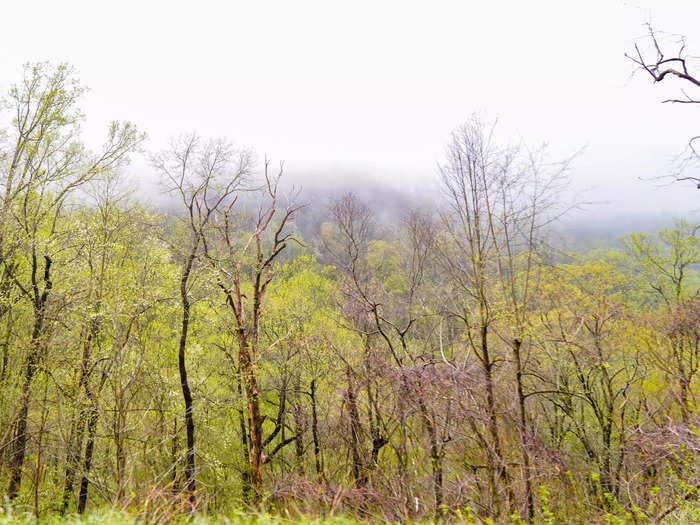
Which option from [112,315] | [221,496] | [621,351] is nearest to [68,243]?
[112,315]

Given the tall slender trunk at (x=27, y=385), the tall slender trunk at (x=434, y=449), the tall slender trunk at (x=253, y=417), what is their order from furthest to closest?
the tall slender trunk at (x=27, y=385) < the tall slender trunk at (x=253, y=417) < the tall slender trunk at (x=434, y=449)

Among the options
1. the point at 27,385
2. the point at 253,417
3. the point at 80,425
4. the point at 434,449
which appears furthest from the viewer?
the point at 80,425

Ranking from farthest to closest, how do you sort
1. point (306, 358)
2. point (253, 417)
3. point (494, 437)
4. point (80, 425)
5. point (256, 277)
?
point (306, 358)
point (256, 277)
point (80, 425)
point (253, 417)
point (494, 437)

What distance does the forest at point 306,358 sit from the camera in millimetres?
7496

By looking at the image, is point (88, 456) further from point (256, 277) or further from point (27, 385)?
point (256, 277)

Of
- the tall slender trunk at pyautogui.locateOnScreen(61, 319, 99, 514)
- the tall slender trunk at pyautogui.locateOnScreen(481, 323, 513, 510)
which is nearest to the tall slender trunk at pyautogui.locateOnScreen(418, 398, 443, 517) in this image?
the tall slender trunk at pyautogui.locateOnScreen(481, 323, 513, 510)

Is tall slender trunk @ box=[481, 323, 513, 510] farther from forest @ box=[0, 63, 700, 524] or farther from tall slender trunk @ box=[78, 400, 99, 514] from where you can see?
tall slender trunk @ box=[78, 400, 99, 514]

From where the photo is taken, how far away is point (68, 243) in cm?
1112

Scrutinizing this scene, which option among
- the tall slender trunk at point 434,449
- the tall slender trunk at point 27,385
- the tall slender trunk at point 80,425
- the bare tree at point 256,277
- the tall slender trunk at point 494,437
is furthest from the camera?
the tall slender trunk at point 80,425

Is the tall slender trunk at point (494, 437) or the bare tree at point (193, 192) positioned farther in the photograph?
the bare tree at point (193, 192)

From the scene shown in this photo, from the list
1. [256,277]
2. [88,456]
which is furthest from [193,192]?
[88,456]

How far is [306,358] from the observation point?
14.4 m

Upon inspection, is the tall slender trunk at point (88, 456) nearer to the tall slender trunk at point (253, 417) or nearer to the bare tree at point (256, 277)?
the bare tree at point (256, 277)

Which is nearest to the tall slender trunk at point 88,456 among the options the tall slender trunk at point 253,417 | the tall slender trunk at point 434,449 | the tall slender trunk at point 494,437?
the tall slender trunk at point 253,417
